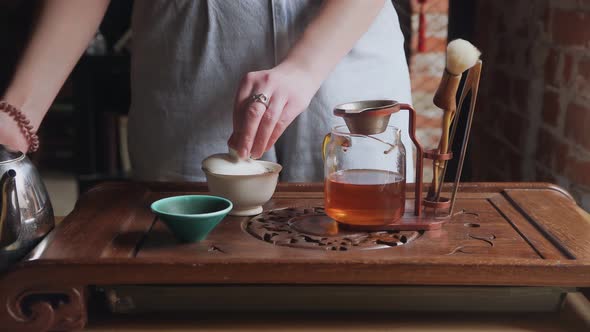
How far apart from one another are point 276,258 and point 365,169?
248 mm

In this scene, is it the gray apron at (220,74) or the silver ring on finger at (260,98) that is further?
Result: the gray apron at (220,74)

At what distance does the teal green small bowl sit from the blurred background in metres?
0.52

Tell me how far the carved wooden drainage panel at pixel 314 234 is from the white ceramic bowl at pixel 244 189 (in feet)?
0.08

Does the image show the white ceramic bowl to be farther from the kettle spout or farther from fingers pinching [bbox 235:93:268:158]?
the kettle spout

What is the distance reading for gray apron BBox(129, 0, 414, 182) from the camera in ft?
4.28

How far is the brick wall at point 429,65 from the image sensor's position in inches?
111

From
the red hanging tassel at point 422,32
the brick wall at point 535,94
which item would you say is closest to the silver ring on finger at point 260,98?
the brick wall at point 535,94

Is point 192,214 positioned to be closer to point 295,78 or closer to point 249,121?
point 249,121

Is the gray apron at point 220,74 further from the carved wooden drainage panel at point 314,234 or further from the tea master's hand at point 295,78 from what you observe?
the carved wooden drainage panel at point 314,234

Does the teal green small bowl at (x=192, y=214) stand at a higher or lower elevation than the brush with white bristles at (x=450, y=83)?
lower

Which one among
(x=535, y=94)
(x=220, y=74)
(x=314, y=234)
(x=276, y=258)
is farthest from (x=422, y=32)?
(x=276, y=258)

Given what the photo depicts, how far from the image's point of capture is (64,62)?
1.27m

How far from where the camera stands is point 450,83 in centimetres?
103

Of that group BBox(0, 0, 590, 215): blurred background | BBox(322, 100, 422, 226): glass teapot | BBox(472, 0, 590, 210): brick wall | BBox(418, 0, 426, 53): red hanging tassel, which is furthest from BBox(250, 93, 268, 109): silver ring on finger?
BBox(418, 0, 426, 53): red hanging tassel
